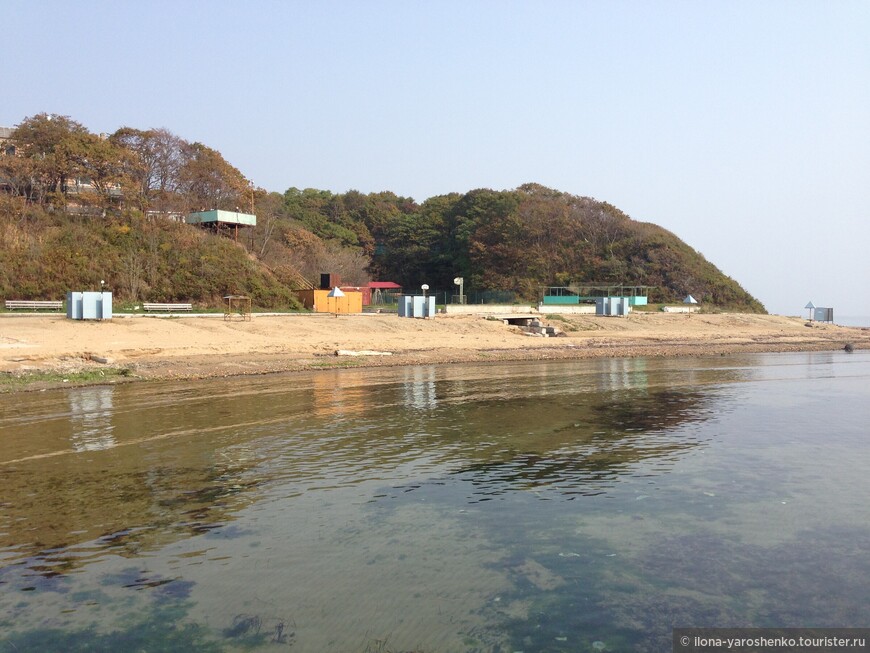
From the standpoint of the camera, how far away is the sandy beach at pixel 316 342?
26.9m

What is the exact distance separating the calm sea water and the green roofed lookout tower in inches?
1640

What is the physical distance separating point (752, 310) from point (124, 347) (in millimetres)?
72466

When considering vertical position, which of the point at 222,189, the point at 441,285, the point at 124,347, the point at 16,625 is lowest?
the point at 16,625

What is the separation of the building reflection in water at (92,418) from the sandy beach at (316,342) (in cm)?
336

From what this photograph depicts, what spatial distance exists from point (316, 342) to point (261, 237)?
37035mm

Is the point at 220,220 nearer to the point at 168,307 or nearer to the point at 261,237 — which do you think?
the point at 261,237

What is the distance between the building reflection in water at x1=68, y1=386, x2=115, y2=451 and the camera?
14.4 metres

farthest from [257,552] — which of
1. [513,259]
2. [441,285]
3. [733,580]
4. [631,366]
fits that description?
[441,285]

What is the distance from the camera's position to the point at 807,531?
9.43m

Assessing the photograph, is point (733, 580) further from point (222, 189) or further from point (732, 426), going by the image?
point (222, 189)

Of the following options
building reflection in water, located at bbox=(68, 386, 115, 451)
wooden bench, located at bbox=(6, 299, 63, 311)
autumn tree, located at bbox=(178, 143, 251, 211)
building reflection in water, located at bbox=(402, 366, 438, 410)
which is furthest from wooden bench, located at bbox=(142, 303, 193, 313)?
building reflection in water, located at bbox=(68, 386, 115, 451)

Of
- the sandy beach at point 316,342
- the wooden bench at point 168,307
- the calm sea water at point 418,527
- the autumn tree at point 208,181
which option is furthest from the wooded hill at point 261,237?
the calm sea water at point 418,527

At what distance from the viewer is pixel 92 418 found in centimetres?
1719

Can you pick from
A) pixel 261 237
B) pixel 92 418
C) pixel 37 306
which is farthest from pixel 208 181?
pixel 92 418
